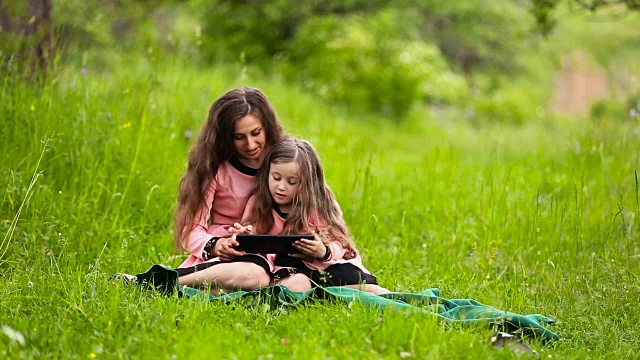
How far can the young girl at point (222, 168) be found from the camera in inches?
177

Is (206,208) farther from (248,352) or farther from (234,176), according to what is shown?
(248,352)

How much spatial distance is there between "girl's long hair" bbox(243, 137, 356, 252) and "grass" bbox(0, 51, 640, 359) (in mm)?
524

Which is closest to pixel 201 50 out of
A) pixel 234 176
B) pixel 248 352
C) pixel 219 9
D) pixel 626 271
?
pixel 219 9

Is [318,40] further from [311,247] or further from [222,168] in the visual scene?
[311,247]

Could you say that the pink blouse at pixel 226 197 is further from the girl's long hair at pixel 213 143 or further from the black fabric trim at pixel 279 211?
the black fabric trim at pixel 279 211

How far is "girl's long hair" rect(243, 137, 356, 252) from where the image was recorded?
433 centimetres

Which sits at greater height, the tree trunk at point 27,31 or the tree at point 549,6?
the tree at point 549,6

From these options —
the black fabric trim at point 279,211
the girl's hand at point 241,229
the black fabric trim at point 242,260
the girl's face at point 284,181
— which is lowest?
the black fabric trim at point 242,260

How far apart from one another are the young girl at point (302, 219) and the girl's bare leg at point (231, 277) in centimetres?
12

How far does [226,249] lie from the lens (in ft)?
13.7

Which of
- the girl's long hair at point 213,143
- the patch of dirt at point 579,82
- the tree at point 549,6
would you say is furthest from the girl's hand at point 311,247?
the patch of dirt at point 579,82

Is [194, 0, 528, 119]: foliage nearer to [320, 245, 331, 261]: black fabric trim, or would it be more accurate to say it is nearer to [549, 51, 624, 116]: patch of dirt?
[320, 245, 331, 261]: black fabric trim

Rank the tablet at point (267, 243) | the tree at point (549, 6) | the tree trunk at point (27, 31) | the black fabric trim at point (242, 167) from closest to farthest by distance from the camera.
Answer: the tablet at point (267, 243), the black fabric trim at point (242, 167), the tree trunk at point (27, 31), the tree at point (549, 6)

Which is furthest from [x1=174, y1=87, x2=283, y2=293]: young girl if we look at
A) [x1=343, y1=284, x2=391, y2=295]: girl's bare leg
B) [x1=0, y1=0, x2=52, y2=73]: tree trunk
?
[x1=0, y1=0, x2=52, y2=73]: tree trunk
